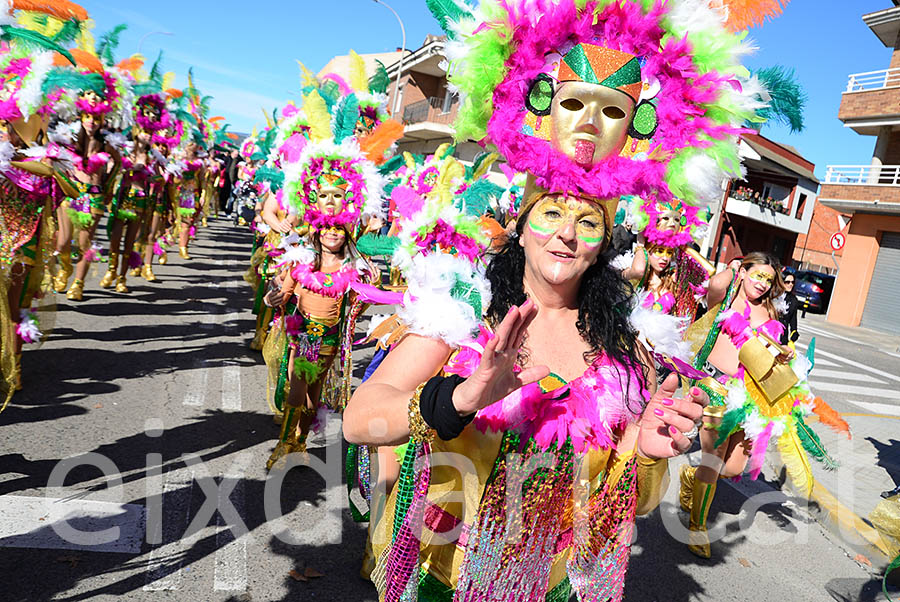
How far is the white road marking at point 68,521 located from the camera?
299 centimetres

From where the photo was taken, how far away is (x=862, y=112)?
73.5ft

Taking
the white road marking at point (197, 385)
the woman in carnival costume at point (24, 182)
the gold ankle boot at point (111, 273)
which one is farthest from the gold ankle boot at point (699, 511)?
the gold ankle boot at point (111, 273)

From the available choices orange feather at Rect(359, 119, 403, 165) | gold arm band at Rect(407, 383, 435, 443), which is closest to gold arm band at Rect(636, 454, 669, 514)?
gold arm band at Rect(407, 383, 435, 443)

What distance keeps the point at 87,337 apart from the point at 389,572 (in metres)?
5.79

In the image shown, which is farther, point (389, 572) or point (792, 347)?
point (792, 347)

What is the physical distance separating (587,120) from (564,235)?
1.13 feet

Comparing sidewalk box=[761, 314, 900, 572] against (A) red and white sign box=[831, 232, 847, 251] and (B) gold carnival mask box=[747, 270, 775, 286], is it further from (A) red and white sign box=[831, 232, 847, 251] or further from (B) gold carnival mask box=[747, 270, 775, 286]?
(A) red and white sign box=[831, 232, 847, 251]

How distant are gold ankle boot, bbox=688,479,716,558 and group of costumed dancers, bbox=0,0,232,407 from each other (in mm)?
4402

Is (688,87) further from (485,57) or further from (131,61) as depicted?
(131,61)

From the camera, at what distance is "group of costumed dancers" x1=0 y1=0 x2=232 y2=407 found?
12.2 ft

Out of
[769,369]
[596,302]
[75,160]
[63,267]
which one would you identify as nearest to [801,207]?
[769,369]

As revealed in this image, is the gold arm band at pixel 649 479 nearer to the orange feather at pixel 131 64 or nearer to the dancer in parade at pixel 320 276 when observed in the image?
the dancer in parade at pixel 320 276

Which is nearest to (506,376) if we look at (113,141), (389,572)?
(389,572)

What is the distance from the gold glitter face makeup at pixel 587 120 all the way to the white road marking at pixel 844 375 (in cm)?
1037
